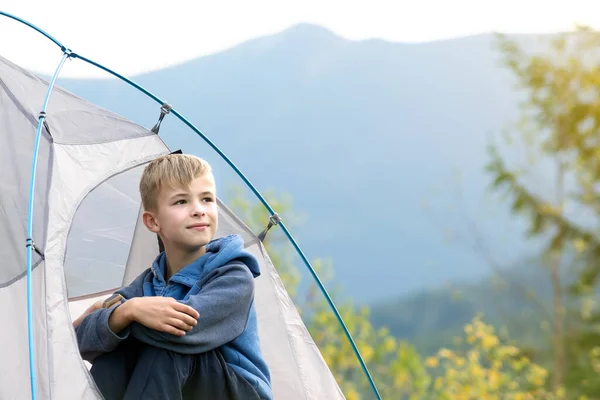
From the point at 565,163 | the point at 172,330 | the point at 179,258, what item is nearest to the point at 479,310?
the point at 565,163

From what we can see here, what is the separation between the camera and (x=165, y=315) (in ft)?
5.89

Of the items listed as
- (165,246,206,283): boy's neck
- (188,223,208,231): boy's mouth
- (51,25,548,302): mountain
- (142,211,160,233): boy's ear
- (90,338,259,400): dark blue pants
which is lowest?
(90,338,259,400): dark blue pants

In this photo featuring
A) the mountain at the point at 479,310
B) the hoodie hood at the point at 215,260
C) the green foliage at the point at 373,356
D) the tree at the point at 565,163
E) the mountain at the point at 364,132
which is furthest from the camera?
the mountain at the point at 364,132

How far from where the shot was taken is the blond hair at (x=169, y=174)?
6.57 ft

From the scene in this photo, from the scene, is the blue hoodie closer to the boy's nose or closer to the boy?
the boy

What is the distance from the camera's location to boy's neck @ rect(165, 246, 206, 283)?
81.1 inches

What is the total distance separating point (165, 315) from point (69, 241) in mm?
914

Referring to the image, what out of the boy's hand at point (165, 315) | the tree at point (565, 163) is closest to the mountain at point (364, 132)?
the tree at point (565, 163)

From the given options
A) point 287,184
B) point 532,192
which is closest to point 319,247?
point 287,184

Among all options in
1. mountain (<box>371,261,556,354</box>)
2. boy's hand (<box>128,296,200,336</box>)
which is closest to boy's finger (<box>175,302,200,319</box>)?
boy's hand (<box>128,296,200,336</box>)

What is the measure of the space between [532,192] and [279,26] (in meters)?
6.28

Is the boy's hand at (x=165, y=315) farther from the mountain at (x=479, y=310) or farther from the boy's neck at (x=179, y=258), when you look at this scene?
the mountain at (x=479, y=310)

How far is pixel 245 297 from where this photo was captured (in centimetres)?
195

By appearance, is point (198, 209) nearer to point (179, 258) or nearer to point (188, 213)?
point (188, 213)
